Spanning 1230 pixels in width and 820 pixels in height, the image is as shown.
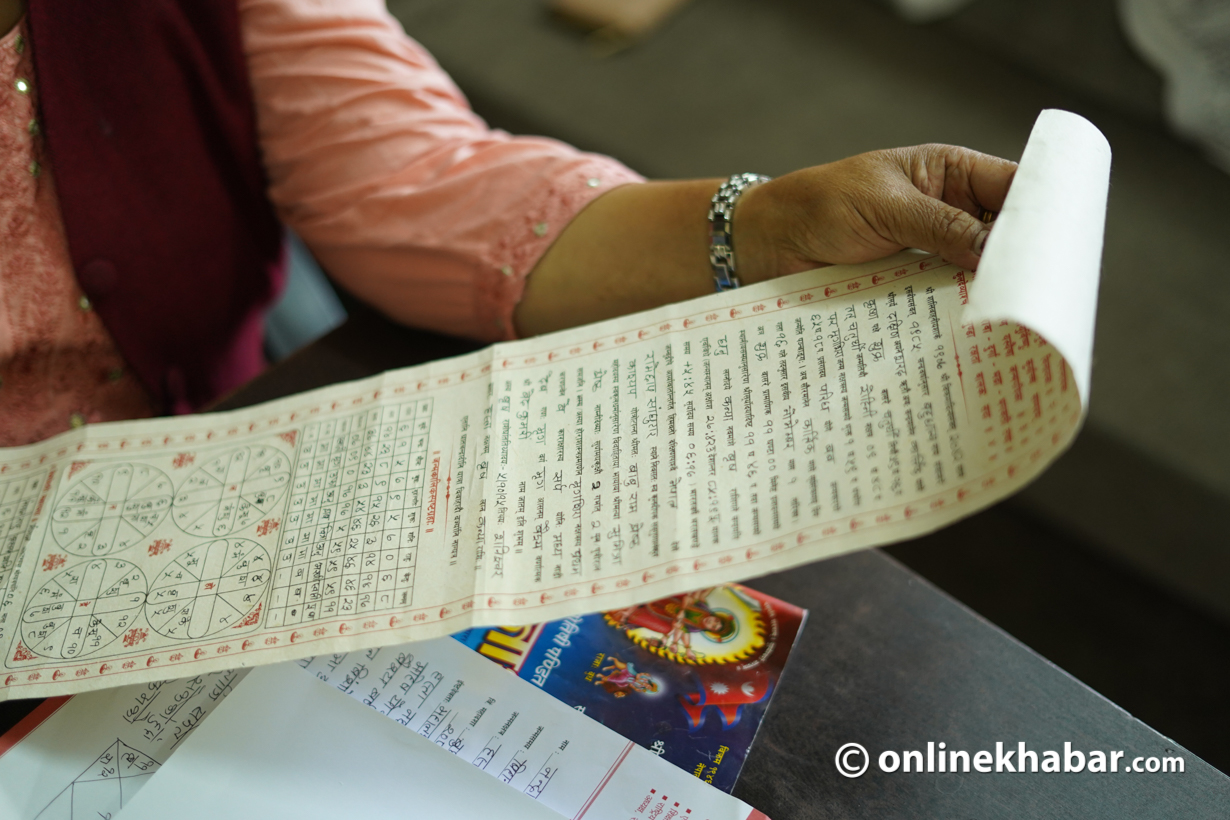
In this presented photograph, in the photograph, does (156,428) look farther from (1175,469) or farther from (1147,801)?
(1175,469)

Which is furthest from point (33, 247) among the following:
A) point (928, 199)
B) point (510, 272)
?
point (928, 199)

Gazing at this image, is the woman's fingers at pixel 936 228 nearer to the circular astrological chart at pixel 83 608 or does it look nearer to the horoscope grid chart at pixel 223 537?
the horoscope grid chart at pixel 223 537

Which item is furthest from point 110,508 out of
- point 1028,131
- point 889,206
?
point 1028,131

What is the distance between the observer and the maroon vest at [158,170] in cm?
59

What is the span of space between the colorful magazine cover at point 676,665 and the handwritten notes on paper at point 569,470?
0.29 feet

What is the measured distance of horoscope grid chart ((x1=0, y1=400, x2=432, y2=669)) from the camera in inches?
18.4

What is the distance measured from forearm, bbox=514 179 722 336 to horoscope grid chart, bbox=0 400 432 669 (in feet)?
0.46

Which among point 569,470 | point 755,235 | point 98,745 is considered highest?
point 755,235

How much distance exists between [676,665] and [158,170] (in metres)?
0.57

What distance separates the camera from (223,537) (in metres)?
0.50

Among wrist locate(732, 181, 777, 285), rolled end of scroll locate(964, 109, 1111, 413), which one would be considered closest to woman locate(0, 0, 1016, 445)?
wrist locate(732, 181, 777, 285)

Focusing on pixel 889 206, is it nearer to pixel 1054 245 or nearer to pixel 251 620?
pixel 1054 245

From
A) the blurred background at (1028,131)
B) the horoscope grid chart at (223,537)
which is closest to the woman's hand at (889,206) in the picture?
the horoscope grid chart at (223,537)

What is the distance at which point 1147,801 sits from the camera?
0.45 metres
